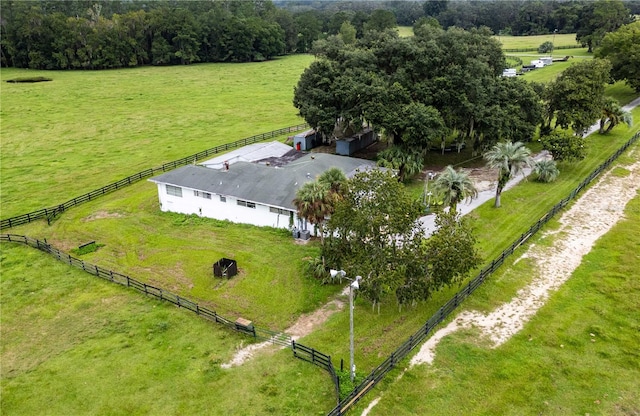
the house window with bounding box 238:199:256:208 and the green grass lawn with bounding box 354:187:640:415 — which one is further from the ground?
the house window with bounding box 238:199:256:208

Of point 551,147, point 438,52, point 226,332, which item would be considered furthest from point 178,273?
point 551,147

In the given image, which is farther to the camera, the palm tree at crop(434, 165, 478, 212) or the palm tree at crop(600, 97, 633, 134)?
the palm tree at crop(600, 97, 633, 134)

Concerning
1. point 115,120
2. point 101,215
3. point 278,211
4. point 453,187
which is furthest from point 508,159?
point 115,120

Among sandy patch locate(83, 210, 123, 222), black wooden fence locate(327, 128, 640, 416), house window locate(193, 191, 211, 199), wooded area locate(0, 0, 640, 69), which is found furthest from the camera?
wooded area locate(0, 0, 640, 69)

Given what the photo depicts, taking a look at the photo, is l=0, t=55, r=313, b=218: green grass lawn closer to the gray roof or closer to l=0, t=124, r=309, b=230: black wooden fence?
l=0, t=124, r=309, b=230: black wooden fence

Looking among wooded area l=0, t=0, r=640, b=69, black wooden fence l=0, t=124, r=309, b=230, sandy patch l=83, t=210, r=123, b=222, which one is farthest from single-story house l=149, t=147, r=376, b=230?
wooded area l=0, t=0, r=640, b=69

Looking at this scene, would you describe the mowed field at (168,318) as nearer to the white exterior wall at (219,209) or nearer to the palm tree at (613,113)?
the white exterior wall at (219,209)

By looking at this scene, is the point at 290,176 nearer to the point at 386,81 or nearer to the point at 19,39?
the point at 386,81
